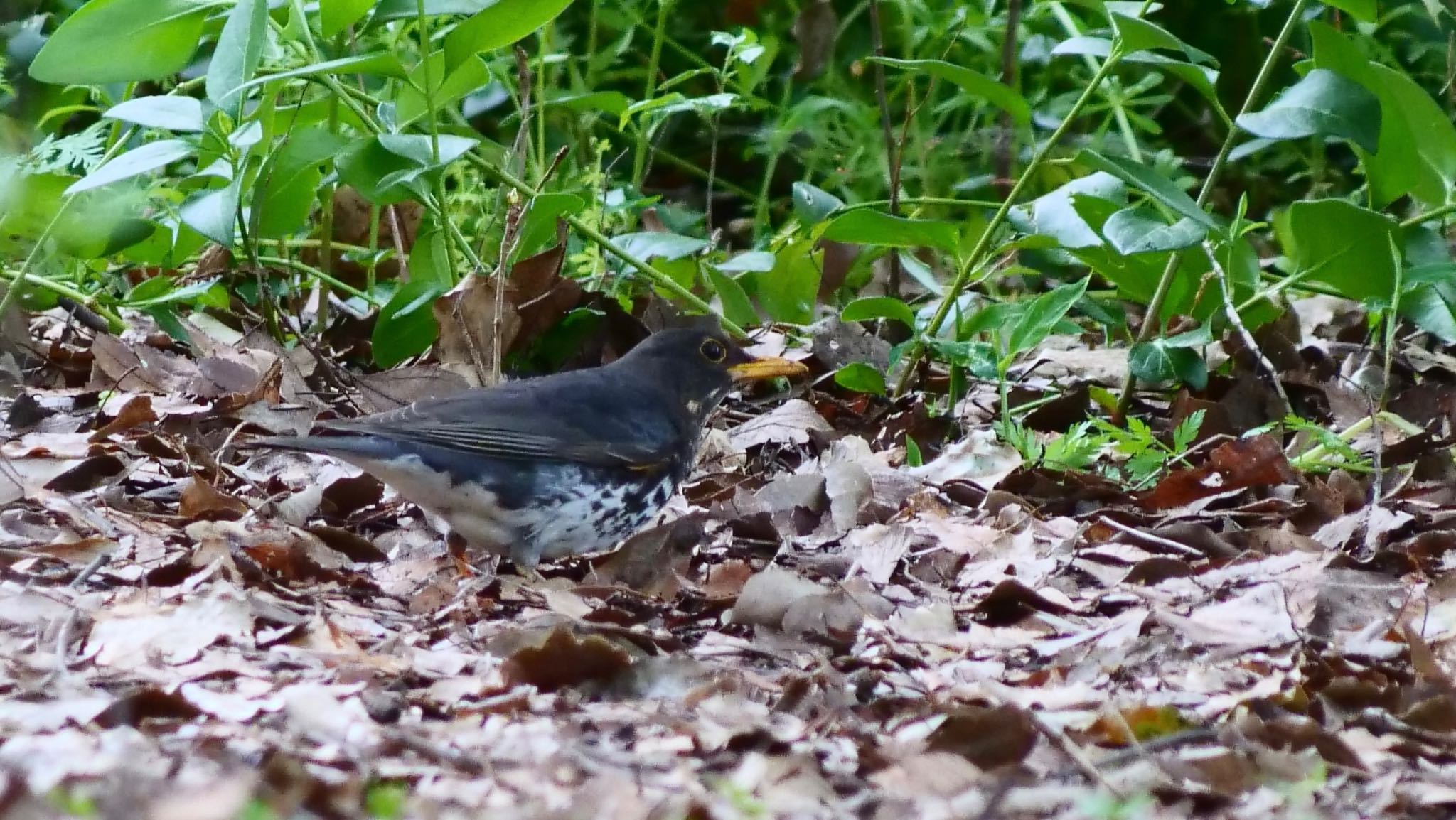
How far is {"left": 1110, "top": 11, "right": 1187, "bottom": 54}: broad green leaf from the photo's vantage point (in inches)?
186

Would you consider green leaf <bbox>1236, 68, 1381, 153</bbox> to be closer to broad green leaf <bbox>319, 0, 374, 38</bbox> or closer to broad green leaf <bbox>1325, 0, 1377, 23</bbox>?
broad green leaf <bbox>1325, 0, 1377, 23</bbox>

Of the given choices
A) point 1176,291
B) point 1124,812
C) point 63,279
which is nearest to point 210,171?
point 63,279

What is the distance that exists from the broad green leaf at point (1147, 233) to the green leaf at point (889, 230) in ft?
2.00

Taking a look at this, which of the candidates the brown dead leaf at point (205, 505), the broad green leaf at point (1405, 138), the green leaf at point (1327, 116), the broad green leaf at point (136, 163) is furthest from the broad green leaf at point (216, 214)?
the broad green leaf at point (1405, 138)

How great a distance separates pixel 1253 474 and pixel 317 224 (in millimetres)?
3906

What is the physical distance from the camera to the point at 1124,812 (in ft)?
8.44

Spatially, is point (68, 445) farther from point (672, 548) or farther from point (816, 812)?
point (816, 812)

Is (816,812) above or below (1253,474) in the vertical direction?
above

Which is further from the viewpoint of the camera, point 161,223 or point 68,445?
point 161,223

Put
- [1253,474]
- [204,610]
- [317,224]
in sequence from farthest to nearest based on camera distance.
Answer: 1. [317,224]
2. [1253,474]
3. [204,610]

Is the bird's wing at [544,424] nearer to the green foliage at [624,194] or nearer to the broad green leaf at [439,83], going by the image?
the green foliage at [624,194]

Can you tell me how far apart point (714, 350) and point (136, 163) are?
6.19 feet

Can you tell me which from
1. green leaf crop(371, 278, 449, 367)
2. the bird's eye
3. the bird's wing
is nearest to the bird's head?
the bird's eye

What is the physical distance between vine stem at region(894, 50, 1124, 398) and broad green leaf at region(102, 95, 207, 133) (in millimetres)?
2385
